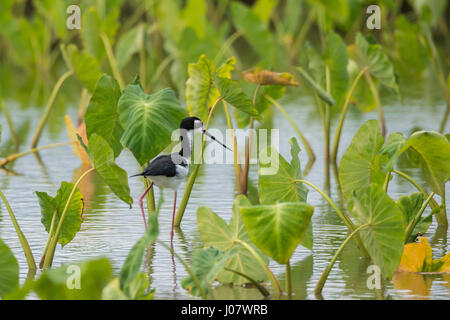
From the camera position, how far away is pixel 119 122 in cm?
531

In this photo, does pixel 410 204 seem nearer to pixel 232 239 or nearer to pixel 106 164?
pixel 232 239

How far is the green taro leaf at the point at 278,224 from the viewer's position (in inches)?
156

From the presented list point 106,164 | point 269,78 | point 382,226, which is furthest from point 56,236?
point 269,78

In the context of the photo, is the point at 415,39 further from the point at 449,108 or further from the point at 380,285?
the point at 380,285

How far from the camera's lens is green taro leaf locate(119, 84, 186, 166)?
16.0ft

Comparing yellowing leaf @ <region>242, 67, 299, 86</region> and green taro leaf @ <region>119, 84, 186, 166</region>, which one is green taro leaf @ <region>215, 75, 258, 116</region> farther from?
yellowing leaf @ <region>242, 67, 299, 86</region>

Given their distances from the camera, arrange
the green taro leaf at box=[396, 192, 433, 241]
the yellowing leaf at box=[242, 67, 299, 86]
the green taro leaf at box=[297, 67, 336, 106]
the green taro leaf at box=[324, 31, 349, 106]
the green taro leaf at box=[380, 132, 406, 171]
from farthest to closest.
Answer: the green taro leaf at box=[324, 31, 349, 106]
the green taro leaf at box=[297, 67, 336, 106]
the yellowing leaf at box=[242, 67, 299, 86]
the green taro leaf at box=[396, 192, 433, 241]
the green taro leaf at box=[380, 132, 406, 171]

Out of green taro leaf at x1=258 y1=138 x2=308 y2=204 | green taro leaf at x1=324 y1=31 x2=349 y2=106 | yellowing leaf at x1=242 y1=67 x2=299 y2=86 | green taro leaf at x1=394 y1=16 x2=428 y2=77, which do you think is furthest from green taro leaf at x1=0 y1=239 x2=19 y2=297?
green taro leaf at x1=394 y1=16 x2=428 y2=77

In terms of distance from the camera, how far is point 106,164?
4676 millimetres

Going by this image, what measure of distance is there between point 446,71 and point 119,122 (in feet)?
28.1

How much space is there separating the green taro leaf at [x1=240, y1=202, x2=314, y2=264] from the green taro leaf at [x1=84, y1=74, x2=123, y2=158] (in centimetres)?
162

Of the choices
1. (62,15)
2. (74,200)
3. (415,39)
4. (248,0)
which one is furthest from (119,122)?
(248,0)

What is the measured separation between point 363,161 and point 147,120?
111cm

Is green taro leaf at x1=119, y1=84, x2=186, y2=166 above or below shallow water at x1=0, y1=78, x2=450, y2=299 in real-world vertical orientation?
above
